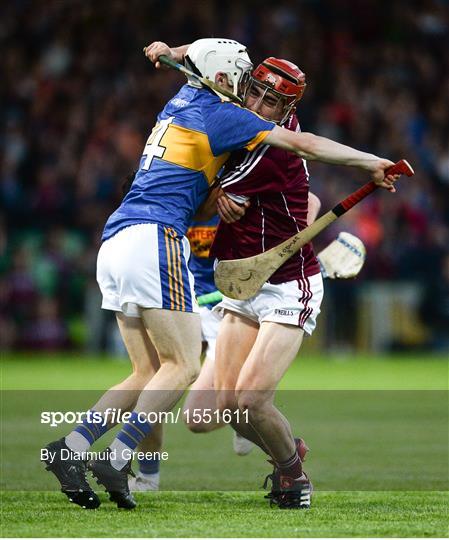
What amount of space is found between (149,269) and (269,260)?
72 cm

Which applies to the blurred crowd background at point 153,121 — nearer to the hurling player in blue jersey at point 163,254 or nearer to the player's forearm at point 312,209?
the player's forearm at point 312,209

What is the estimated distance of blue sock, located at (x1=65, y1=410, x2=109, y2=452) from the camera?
648 centimetres

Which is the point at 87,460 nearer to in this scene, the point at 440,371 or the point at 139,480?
the point at 139,480

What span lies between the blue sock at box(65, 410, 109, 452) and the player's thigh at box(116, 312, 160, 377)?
16.3 inches

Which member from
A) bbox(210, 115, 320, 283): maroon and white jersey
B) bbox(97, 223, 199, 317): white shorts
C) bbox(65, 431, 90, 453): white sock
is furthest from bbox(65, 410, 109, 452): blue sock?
bbox(210, 115, 320, 283): maroon and white jersey

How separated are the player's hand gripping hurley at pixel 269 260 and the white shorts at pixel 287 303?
0.08 metres

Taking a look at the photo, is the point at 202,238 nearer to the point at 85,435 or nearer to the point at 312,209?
the point at 312,209

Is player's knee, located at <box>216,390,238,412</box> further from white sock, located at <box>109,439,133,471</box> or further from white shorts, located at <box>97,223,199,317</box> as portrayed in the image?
white sock, located at <box>109,439,133,471</box>

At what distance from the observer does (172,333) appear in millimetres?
6547

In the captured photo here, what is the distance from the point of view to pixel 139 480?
7645 millimetres

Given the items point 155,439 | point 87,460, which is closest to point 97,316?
point 155,439

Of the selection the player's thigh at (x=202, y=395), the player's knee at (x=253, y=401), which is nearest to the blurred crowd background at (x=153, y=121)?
the player's thigh at (x=202, y=395)

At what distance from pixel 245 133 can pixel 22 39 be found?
1466 centimetres

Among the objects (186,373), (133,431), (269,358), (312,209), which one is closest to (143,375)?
(186,373)
